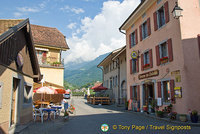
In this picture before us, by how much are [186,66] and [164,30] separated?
3.33m

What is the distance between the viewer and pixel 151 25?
1461cm

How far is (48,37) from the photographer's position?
2544 cm

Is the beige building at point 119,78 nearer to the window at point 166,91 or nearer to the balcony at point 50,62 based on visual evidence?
the balcony at point 50,62

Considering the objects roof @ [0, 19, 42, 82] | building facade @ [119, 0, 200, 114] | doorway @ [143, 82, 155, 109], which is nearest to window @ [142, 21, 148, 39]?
building facade @ [119, 0, 200, 114]

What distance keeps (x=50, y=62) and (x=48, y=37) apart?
12.4 ft

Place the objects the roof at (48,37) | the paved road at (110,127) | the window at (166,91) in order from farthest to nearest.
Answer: the roof at (48,37), the window at (166,91), the paved road at (110,127)

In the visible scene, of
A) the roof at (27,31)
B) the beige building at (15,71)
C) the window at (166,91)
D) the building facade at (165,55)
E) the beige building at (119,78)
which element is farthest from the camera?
the beige building at (119,78)

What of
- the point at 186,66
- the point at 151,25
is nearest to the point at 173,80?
the point at 186,66

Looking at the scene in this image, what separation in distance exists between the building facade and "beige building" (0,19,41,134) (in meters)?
8.22

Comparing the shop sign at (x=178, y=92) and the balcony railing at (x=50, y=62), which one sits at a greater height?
the balcony railing at (x=50, y=62)

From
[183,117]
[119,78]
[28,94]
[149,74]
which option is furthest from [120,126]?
[119,78]

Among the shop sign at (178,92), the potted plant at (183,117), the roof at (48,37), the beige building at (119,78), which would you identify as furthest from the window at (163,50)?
the roof at (48,37)

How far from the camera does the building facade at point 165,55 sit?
10.6 metres

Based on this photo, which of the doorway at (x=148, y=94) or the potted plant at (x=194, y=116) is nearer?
the potted plant at (x=194, y=116)
